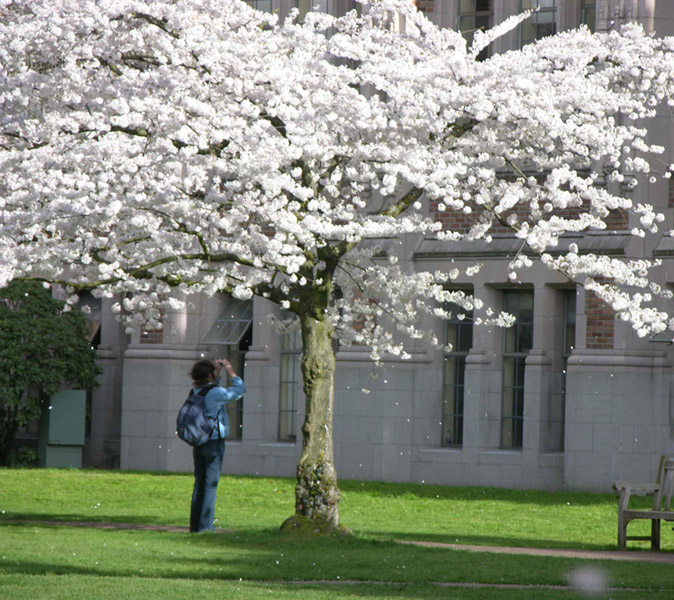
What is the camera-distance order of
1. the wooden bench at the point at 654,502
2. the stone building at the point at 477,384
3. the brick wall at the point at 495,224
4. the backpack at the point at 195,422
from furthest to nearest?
the brick wall at the point at 495,224
the stone building at the point at 477,384
the wooden bench at the point at 654,502
the backpack at the point at 195,422

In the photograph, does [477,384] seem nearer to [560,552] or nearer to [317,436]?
[317,436]

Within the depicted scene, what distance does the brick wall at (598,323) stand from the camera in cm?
2072

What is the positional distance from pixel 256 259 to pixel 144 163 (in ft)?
4.48

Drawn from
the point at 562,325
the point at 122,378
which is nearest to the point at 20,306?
the point at 122,378

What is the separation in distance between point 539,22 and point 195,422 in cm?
1172

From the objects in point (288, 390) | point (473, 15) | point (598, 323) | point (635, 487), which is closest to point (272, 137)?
point (635, 487)

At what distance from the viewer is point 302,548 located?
1240cm

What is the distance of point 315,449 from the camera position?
13.3 metres

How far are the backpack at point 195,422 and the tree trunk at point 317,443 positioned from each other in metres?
0.95

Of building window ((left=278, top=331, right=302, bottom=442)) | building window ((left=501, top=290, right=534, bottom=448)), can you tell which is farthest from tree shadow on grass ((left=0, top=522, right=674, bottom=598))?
building window ((left=278, top=331, right=302, bottom=442))

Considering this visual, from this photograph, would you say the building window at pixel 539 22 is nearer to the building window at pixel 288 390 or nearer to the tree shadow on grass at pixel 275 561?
the building window at pixel 288 390

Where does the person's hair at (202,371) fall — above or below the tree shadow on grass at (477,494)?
above

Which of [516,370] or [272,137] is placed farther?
[516,370]

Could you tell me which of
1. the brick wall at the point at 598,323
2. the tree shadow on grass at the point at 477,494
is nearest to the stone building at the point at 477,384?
the brick wall at the point at 598,323
